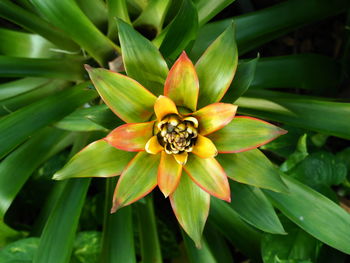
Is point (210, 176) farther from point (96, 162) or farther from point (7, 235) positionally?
point (7, 235)

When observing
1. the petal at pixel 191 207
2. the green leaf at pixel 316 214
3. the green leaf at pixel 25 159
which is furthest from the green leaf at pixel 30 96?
the green leaf at pixel 316 214

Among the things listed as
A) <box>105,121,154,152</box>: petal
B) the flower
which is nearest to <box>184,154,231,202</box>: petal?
the flower

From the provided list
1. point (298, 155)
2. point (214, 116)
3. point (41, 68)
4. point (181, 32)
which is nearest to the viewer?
point (214, 116)

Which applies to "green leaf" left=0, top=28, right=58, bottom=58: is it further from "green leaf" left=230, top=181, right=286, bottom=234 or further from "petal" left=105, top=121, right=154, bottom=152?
"green leaf" left=230, top=181, right=286, bottom=234

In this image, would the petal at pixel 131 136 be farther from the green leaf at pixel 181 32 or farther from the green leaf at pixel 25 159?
the green leaf at pixel 25 159

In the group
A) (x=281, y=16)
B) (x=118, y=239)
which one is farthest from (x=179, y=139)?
(x=281, y=16)

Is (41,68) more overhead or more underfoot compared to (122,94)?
more overhead
